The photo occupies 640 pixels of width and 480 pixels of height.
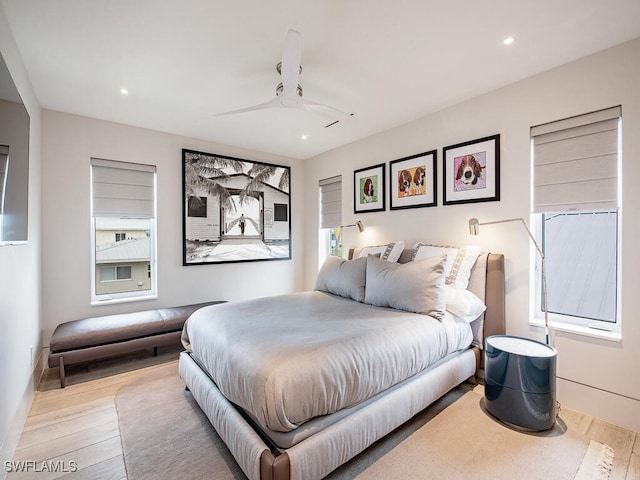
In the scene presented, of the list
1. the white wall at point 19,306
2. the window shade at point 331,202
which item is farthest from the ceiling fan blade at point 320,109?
the window shade at point 331,202

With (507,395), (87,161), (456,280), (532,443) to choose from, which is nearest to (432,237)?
(456,280)

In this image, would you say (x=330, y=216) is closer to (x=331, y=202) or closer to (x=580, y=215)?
(x=331, y=202)

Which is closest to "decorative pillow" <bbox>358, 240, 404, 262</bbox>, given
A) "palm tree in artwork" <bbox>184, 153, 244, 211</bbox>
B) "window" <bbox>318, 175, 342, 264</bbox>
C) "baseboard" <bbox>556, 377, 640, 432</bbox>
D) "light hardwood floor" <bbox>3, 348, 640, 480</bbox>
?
"window" <bbox>318, 175, 342, 264</bbox>

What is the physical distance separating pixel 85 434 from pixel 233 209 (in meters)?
2.90

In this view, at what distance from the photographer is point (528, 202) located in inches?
98.5

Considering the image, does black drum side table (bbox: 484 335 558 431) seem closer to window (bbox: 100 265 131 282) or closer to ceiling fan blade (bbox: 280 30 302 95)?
ceiling fan blade (bbox: 280 30 302 95)

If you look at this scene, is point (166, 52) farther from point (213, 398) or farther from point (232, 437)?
point (232, 437)

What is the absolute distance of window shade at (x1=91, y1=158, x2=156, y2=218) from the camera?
3318 mm

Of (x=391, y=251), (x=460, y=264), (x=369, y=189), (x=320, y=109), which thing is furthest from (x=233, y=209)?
(x=460, y=264)

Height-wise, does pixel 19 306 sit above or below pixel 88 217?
below

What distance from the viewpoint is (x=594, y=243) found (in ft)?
7.70

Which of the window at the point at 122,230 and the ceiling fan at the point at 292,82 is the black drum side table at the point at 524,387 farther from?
the window at the point at 122,230

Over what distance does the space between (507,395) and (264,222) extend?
3600 millimetres

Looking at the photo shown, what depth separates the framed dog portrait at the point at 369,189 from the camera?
147 inches
